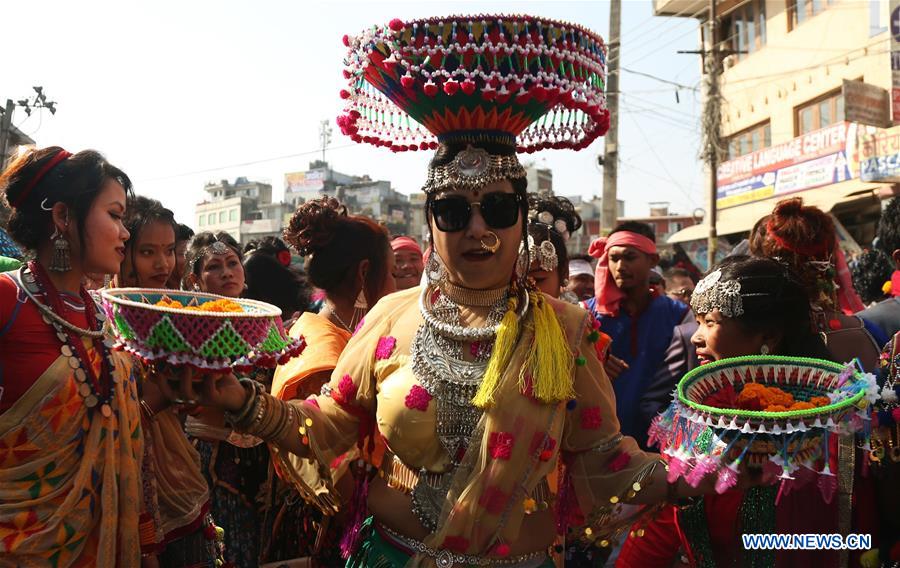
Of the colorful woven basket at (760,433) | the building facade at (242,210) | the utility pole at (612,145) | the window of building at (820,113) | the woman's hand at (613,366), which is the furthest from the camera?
the building facade at (242,210)

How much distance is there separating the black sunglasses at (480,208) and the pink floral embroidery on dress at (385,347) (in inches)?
15.7

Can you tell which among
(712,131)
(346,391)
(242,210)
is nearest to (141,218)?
(346,391)

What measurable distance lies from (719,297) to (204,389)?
1793mm

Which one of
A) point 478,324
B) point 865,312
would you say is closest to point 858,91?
point 865,312

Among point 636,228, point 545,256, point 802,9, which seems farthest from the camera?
point 802,9

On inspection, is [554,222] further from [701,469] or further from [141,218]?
[701,469]

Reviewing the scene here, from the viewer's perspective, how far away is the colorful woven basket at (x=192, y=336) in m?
2.10

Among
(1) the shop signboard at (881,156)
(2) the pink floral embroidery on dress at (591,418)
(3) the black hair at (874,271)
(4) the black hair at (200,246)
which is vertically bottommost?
(2) the pink floral embroidery on dress at (591,418)

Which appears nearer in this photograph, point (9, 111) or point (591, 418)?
point (591, 418)

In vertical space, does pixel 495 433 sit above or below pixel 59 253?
below

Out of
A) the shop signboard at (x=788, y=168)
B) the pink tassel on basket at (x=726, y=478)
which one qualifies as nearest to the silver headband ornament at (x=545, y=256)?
the pink tassel on basket at (x=726, y=478)

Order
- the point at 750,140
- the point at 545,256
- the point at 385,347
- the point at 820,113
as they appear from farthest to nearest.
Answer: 1. the point at 750,140
2. the point at 820,113
3. the point at 545,256
4. the point at 385,347

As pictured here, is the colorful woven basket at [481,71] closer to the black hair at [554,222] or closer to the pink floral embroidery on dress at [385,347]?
the pink floral embroidery on dress at [385,347]

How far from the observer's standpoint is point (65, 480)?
97.7 inches
